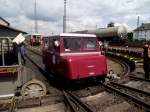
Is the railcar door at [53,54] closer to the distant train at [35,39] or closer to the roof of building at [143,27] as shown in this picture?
the distant train at [35,39]

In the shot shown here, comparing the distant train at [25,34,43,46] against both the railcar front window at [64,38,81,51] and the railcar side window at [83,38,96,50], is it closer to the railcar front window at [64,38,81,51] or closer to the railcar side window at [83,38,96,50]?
the railcar side window at [83,38,96,50]

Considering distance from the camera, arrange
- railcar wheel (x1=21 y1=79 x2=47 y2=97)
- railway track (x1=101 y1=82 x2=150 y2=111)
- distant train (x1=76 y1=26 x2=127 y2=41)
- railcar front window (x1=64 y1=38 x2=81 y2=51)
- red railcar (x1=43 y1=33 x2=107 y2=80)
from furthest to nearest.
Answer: distant train (x1=76 y1=26 x2=127 y2=41) → railcar front window (x1=64 y1=38 x2=81 y2=51) → red railcar (x1=43 y1=33 x2=107 y2=80) → railcar wheel (x1=21 y1=79 x2=47 y2=97) → railway track (x1=101 y1=82 x2=150 y2=111)

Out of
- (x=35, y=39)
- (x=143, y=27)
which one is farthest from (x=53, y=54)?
(x=143, y=27)

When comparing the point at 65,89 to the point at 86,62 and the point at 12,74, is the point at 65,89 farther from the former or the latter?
the point at 12,74

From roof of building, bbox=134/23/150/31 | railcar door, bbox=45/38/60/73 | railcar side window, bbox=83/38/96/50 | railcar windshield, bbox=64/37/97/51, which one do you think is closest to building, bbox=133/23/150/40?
roof of building, bbox=134/23/150/31

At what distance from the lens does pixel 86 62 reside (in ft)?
34.3

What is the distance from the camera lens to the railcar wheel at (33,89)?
10.0 metres

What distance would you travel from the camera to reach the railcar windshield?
11156 mm

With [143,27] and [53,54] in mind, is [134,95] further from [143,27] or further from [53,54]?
[143,27]

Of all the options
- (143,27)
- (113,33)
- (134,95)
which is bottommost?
(134,95)

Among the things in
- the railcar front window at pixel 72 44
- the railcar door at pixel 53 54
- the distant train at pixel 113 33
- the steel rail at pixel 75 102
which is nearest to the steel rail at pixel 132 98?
the steel rail at pixel 75 102

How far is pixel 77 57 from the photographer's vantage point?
10641 mm

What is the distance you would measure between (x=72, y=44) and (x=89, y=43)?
915 millimetres

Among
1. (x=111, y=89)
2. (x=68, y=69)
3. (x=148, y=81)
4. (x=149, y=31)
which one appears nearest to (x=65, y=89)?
(x=68, y=69)
